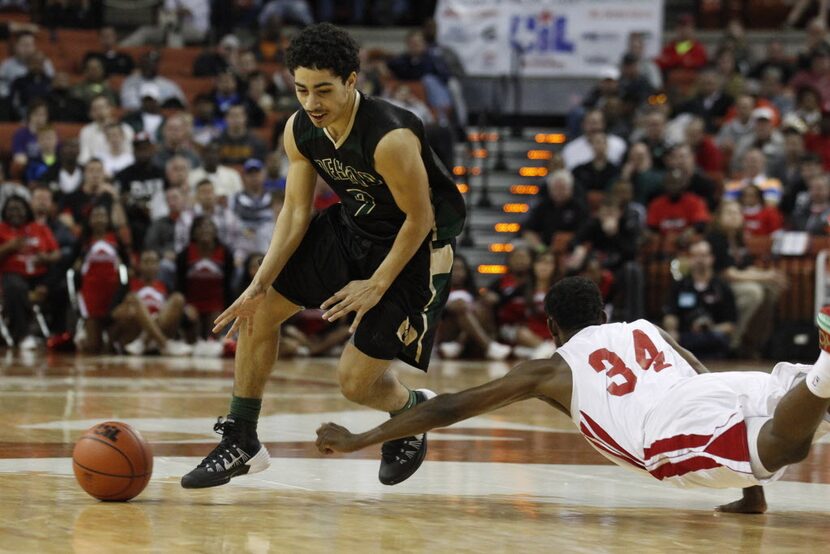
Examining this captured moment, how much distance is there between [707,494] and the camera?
556 centimetres

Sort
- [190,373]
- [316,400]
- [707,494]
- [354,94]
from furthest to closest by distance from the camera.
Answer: [190,373]
[316,400]
[707,494]
[354,94]

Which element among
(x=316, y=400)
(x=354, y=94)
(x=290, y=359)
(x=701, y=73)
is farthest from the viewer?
(x=701, y=73)

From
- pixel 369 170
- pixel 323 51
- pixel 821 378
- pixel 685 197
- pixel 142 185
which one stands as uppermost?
pixel 323 51

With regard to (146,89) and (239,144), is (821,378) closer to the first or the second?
(239,144)

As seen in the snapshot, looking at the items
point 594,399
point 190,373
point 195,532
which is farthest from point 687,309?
point 195,532

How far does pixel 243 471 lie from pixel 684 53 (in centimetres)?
1411

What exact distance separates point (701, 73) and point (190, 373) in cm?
880

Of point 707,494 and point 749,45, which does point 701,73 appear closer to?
point 749,45

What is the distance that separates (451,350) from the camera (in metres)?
13.6

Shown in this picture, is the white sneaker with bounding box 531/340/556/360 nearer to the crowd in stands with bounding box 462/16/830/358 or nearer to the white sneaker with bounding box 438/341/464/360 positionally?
the crowd in stands with bounding box 462/16/830/358

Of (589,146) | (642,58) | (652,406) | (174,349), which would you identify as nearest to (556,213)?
(589,146)

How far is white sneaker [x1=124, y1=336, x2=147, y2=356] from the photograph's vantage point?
13234mm

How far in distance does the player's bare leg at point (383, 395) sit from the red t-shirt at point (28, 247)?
337 inches

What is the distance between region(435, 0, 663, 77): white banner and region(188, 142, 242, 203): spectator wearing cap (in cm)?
381
